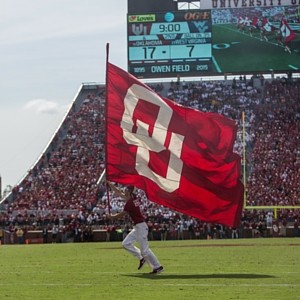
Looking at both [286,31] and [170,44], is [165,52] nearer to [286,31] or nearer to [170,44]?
[170,44]

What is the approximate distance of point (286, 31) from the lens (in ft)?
205

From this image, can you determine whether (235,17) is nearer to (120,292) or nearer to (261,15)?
(261,15)

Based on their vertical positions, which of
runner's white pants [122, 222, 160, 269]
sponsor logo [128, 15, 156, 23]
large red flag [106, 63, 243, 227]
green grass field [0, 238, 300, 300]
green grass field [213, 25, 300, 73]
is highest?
sponsor logo [128, 15, 156, 23]

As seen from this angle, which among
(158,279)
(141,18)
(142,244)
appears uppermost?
(141,18)

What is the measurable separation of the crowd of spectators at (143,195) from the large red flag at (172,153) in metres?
27.2

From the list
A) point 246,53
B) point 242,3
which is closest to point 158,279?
point 246,53

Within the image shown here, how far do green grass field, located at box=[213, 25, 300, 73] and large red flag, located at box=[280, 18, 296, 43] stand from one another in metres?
0.65

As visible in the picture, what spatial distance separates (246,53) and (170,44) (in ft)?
16.3

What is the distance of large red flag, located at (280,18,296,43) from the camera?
62438 mm

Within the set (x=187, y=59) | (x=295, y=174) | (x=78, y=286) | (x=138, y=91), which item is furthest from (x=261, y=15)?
(x=78, y=286)

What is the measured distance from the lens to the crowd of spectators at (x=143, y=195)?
48688 mm

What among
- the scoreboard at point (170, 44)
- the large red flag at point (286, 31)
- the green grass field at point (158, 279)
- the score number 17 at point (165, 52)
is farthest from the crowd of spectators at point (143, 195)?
the green grass field at point (158, 279)

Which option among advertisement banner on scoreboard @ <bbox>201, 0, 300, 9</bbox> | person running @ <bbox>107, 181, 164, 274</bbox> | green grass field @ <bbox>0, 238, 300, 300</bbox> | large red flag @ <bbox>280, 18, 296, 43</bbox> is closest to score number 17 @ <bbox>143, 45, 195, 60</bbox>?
advertisement banner on scoreboard @ <bbox>201, 0, 300, 9</bbox>

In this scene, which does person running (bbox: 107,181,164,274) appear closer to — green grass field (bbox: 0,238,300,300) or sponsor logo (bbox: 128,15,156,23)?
green grass field (bbox: 0,238,300,300)
